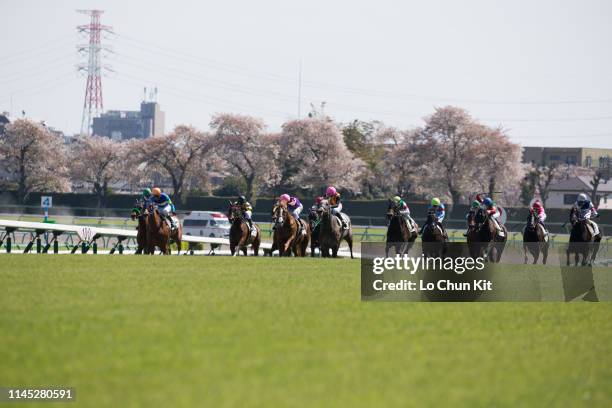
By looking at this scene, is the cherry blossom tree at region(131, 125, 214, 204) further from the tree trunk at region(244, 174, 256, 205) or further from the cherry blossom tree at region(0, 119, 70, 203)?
the cherry blossom tree at region(0, 119, 70, 203)

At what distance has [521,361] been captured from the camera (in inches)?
462

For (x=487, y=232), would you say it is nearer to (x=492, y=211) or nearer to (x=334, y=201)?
(x=492, y=211)

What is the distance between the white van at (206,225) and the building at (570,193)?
5470cm

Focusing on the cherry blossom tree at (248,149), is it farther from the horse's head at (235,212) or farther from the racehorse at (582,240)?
the racehorse at (582,240)

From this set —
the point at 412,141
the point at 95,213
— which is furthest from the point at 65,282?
the point at 412,141

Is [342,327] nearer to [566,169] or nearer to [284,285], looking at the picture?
[284,285]

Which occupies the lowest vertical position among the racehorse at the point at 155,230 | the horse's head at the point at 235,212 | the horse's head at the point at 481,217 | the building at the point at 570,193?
the racehorse at the point at 155,230

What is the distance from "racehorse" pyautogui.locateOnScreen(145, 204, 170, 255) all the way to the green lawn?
40.3 ft

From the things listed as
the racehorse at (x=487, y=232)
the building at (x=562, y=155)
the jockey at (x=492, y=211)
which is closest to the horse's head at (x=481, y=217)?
the racehorse at (x=487, y=232)

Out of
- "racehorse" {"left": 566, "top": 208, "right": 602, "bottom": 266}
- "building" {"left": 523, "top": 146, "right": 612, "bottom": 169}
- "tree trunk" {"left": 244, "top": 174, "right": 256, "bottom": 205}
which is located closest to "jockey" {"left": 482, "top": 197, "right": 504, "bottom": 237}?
"racehorse" {"left": 566, "top": 208, "right": 602, "bottom": 266}

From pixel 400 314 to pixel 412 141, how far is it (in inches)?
3456

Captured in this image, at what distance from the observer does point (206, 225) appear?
2618 inches

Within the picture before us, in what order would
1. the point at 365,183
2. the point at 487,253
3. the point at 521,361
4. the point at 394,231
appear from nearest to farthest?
the point at 521,361 < the point at 487,253 < the point at 394,231 < the point at 365,183

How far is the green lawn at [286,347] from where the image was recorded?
378 inches
